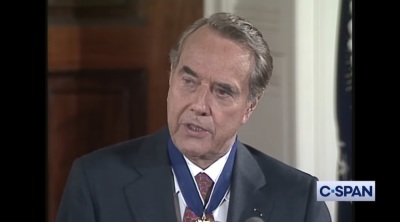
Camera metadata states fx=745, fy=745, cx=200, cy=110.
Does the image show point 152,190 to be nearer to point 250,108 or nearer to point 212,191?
point 212,191

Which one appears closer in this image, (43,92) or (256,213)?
(256,213)

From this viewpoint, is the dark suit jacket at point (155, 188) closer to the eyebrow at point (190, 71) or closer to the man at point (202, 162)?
the man at point (202, 162)

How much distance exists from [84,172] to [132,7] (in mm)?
382

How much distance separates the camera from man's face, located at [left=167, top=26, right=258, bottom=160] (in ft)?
5.14

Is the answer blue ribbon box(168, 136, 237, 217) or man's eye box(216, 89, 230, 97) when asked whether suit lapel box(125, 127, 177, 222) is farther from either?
man's eye box(216, 89, 230, 97)

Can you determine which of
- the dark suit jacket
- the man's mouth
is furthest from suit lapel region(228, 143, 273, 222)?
the man's mouth

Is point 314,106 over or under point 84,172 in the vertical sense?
over

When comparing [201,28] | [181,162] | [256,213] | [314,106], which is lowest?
[256,213]

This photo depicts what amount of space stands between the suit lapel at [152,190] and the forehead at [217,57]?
0.69ft

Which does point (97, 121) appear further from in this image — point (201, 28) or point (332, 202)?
point (332, 202)

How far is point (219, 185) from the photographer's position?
1.62 metres

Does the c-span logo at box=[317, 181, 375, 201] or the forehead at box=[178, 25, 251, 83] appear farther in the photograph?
the c-span logo at box=[317, 181, 375, 201]

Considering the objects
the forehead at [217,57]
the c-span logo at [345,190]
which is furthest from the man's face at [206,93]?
the c-span logo at [345,190]

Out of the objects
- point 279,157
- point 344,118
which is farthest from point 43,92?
point 344,118
